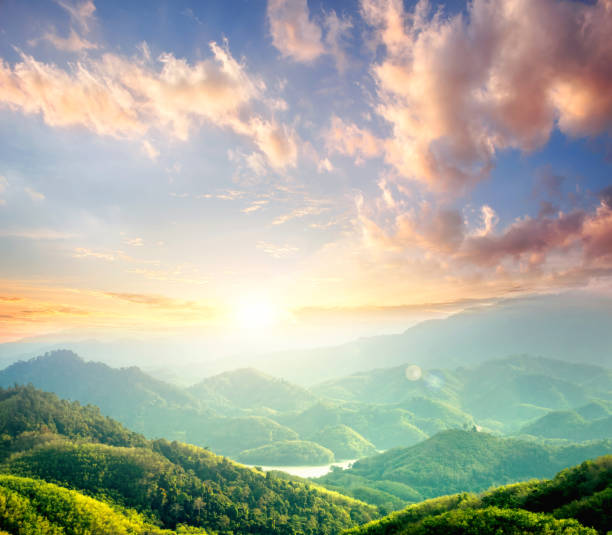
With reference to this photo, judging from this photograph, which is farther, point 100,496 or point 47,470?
point 47,470

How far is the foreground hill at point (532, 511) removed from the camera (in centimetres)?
4025

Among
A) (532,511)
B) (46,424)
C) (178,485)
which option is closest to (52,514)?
(178,485)

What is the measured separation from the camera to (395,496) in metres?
185

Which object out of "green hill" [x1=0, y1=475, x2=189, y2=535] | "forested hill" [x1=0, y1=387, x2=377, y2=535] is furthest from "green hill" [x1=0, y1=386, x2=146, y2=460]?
"green hill" [x1=0, y1=475, x2=189, y2=535]

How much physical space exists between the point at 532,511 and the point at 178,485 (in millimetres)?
111367

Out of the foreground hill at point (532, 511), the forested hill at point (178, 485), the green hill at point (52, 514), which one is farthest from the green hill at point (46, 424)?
the foreground hill at point (532, 511)

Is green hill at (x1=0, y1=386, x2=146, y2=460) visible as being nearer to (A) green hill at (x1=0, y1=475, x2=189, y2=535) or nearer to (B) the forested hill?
(B) the forested hill

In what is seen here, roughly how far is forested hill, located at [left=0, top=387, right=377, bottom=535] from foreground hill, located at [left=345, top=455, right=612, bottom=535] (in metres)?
61.3

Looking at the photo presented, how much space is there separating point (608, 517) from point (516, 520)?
10.3 m

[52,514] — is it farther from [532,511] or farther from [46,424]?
[46,424]

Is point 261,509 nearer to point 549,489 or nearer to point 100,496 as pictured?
point 100,496

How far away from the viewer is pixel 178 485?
11988cm

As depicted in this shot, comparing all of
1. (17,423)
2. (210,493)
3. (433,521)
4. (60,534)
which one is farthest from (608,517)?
(17,423)

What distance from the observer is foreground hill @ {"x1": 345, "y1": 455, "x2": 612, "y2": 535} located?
40.2 meters
